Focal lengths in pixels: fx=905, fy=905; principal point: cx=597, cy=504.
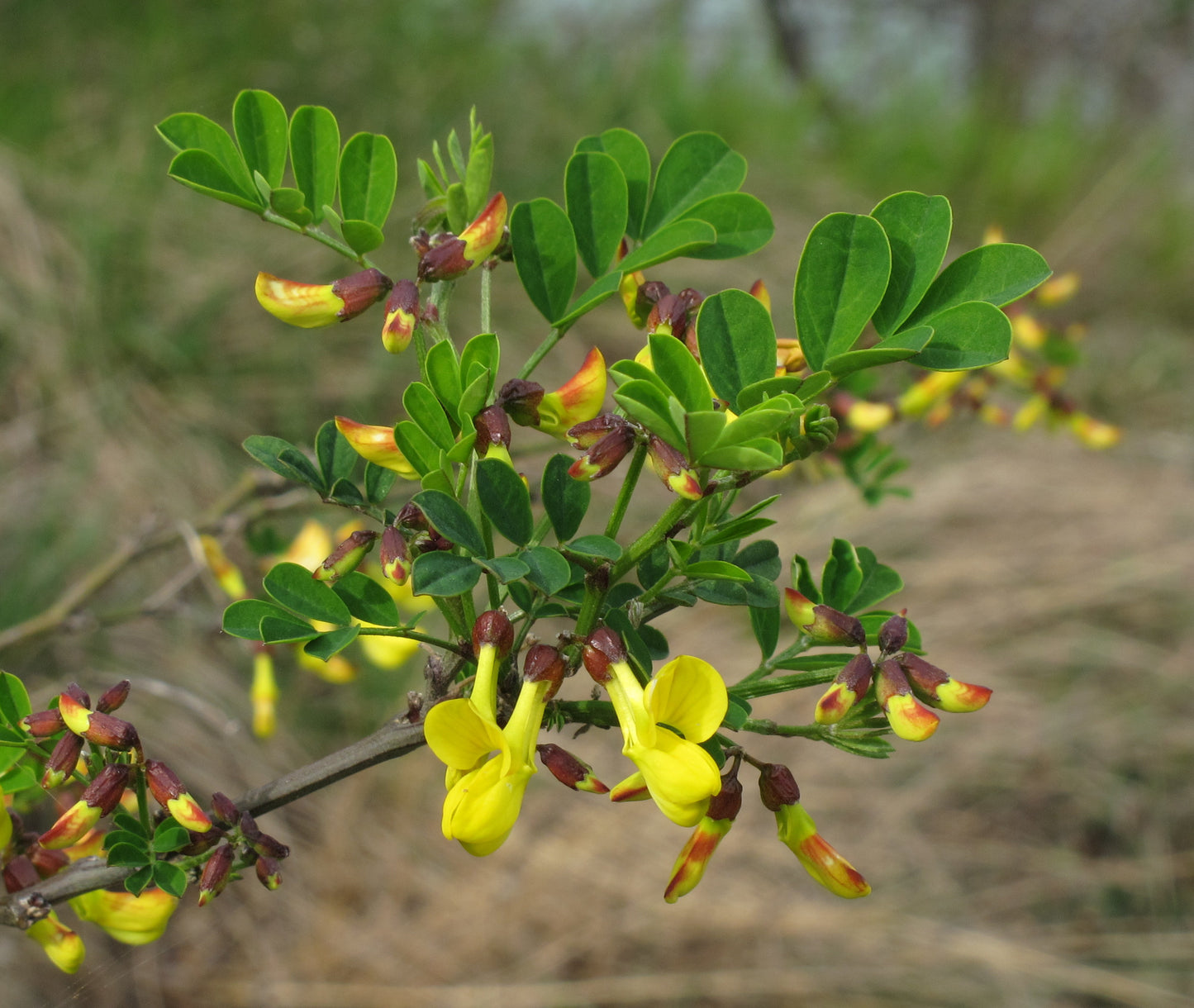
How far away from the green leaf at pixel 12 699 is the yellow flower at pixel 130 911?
0.25 ft

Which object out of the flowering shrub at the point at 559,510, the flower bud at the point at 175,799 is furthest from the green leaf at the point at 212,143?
the flower bud at the point at 175,799

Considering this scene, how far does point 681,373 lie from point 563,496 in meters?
0.07

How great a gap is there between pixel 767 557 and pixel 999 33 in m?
6.03

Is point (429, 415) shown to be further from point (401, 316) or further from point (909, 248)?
point (909, 248)

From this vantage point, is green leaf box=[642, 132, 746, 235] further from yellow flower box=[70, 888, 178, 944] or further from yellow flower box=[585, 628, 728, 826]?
yellow flower box=[70, 888, 178, 944]

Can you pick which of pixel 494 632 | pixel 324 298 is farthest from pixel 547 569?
pixel 324 298

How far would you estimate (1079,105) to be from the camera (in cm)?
450

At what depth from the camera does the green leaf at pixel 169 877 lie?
0.32 metres

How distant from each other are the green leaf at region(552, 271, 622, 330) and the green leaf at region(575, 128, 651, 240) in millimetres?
63

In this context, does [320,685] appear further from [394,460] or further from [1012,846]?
[394,460]

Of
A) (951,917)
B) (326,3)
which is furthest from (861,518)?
(326,3)

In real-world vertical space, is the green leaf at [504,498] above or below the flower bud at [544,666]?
above

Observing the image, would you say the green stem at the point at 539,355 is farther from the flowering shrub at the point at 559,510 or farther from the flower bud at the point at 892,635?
the flower bud at the point at 892,635

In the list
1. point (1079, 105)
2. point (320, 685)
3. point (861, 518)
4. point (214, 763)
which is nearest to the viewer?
point (214, 763)
